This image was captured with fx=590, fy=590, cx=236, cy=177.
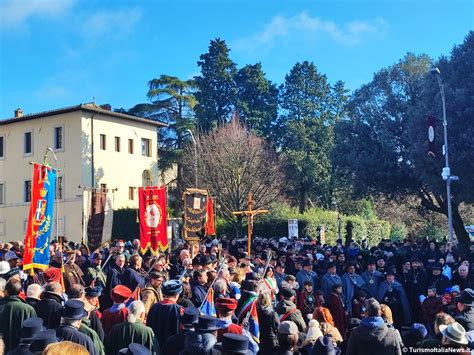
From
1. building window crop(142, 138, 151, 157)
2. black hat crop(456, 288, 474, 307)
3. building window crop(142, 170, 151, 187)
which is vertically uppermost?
building window crop(142, 138, 151, 157)

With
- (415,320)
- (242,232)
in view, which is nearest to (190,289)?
(415,320)

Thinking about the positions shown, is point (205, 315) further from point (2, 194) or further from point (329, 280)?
point (2, 194)

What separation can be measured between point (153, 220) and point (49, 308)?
7912 mm

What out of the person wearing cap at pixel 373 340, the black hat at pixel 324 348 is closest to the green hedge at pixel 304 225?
the person wearing cap at pixel 373 340

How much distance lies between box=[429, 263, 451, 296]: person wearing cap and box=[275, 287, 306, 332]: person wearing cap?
5.20 metres

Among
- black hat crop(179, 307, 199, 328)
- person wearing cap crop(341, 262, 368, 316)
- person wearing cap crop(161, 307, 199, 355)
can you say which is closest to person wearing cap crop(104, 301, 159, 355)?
person wearing cap crop(161, 307, 199, 355)

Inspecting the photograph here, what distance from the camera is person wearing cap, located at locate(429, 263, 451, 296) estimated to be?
12164 mm

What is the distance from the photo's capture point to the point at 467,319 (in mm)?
7172

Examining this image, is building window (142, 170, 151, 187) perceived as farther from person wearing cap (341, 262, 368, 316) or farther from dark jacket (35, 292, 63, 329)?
dark jacket (35, 292, 63, 329)

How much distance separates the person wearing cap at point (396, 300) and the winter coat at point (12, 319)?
7923 millimetres

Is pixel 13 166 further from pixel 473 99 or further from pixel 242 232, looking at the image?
pixel 473 99

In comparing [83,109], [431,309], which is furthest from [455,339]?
[83,109]

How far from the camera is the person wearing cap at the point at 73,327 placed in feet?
18.1

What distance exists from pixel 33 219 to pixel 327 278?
6.25m
